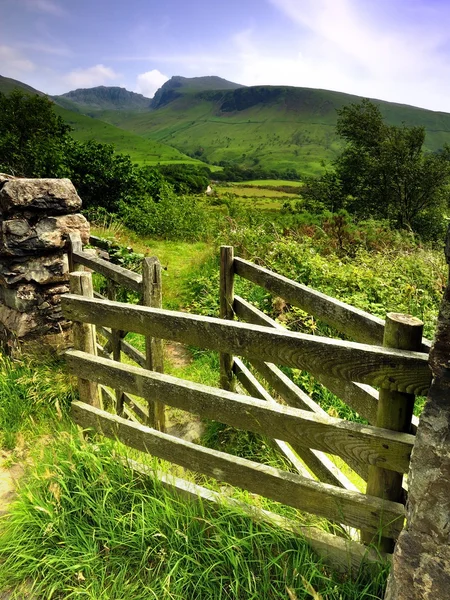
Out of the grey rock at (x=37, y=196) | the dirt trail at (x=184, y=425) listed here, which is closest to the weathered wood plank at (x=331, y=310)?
the dirt trail at (x=184, y=425)

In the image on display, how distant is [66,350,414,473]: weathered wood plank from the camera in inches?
74.5

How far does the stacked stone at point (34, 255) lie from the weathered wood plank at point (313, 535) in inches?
132

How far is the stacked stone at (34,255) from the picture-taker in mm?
4812

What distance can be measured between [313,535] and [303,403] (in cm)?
99

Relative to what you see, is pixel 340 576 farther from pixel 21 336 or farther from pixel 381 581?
pixel 21 336

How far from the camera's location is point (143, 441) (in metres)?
2.78

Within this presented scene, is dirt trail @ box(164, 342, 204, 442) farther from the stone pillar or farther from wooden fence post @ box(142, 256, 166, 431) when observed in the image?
the stone pillar

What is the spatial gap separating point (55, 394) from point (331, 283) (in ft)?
15.0

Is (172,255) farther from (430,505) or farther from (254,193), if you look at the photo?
(254,193)

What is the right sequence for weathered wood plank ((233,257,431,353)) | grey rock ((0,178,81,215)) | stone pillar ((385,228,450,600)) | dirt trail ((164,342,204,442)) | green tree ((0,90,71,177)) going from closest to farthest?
stone pillar ((385,228,450,600)) → weathered wood plank ((233,257,431,353)) → dirt trail ((164,342,204,442)) → grey rock ((0,178,81,215)) → green tree ((0,90,71,177))

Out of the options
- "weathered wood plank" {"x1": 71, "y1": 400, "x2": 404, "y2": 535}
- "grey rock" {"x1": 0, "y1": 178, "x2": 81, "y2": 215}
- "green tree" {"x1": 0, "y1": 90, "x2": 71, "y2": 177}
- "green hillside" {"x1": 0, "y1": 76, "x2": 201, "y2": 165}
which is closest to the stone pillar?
"weathered wood plank" {"x1": 71, "y1": 400, "x2": 404, "y2": 535}

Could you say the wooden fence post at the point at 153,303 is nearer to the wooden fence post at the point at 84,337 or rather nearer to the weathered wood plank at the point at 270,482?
the wooden fence post at the point at 84,337

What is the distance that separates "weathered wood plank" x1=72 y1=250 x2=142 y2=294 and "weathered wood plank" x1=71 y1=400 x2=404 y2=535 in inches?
52.2

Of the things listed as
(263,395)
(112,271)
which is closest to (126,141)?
(112,271)
